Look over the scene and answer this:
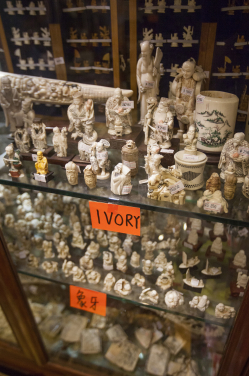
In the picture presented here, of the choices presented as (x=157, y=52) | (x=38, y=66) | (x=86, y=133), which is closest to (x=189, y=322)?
(x=86, y=133)

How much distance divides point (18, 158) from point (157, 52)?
2.70ft

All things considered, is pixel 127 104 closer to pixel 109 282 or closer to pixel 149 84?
pixel 149 84

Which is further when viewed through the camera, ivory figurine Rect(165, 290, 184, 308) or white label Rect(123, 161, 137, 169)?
ivory figurine Rect(165, 290, 184, 308)

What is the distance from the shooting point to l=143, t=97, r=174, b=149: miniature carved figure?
1.33m

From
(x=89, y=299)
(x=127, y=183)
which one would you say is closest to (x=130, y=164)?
(x=127, y=183)

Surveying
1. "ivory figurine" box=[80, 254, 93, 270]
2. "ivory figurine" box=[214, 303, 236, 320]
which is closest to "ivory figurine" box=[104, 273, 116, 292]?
"ivory figurine" box=[80, 254, 93, 270]

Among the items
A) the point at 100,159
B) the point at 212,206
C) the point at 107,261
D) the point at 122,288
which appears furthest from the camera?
the point at 107,261

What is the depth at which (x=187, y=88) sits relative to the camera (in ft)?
4.33

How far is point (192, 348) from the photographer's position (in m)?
1.70

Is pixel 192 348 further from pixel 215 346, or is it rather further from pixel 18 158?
pixel 18 158

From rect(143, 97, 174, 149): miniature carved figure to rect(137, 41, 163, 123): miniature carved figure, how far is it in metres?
0.13

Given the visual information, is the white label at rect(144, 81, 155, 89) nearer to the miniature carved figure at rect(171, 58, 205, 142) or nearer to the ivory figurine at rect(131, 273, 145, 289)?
the miniature carved figure at rect(171, 58, 205, 142)

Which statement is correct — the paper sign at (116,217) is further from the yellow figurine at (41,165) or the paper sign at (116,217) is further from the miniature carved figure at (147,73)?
the miniature carved figure at (147,73)

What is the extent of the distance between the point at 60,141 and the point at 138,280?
80cm
